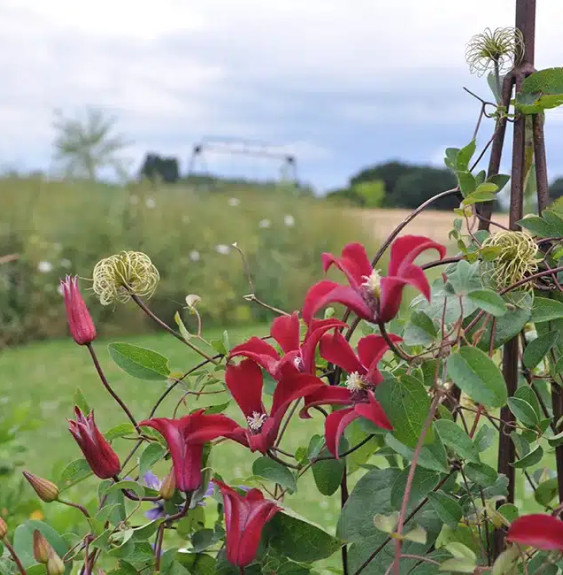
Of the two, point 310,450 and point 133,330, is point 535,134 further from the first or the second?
point 133,330

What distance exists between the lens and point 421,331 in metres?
0.47

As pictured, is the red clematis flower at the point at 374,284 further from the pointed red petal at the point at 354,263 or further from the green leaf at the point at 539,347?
the green leaf at the point at 539,347

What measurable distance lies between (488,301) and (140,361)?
0.27 metres

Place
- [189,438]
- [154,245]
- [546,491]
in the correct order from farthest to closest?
[154,245]
[546,491]
[189,438]

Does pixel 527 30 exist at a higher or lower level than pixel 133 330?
higher

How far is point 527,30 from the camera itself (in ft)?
2.27

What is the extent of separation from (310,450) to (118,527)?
151 mm

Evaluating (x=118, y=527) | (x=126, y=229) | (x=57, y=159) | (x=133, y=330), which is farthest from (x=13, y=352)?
(x=118, y=527)

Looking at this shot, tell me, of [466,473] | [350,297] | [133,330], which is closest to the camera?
[350,297]

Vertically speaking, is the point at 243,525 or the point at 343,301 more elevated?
the point at 343,301

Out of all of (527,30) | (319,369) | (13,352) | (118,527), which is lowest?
(13,352)

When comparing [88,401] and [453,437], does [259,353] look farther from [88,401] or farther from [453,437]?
[88,401]

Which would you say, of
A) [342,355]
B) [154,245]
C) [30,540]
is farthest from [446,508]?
[154,245]

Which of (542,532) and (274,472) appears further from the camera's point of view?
(274,472)
